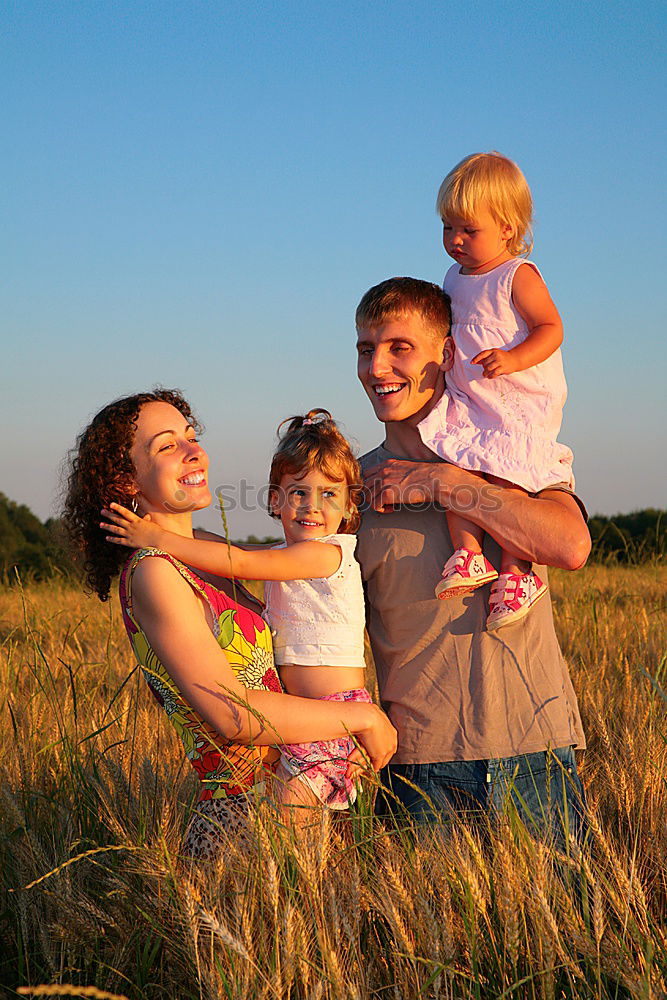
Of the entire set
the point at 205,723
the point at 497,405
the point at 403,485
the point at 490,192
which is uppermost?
the point at 490,192

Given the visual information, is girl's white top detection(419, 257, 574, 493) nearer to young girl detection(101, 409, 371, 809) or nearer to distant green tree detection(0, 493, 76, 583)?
young girl detection(101, 409, 371, 809)

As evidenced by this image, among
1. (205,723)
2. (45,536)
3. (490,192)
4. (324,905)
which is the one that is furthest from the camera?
(45,536)

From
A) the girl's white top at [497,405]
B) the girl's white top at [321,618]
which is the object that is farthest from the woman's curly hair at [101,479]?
the girl's white top at [497,405]

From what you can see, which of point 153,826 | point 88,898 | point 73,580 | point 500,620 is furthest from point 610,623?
point 73,580

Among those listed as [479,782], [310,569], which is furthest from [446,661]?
[310,569]

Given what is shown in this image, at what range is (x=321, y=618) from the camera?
9.96 feet

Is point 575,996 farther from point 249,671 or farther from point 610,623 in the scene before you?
point 610,623

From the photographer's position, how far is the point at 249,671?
2842mm

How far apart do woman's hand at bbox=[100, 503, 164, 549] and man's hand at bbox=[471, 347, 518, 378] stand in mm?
1409

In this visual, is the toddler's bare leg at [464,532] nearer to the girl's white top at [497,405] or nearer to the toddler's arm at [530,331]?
the girl's white top at [497,405]

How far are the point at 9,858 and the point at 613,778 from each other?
199 cm

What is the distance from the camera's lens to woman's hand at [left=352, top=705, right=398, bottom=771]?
2781 mm

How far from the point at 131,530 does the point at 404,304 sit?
1.33 m

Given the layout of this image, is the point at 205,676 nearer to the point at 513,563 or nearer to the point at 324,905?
the point at 324,905
